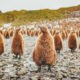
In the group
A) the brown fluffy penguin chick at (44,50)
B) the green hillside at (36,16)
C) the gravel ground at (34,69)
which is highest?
the green hillside at (36,16)

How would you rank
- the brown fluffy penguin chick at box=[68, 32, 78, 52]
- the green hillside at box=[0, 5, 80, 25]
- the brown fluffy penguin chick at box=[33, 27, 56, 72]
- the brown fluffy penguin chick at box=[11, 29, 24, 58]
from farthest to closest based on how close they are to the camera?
the green hillside at box=[0, 5, 80, 25] → the brown fluffy penguin chick at box=[68, 32, 78, 52] → the brown fluffy penguin chick at box=[11, 29, 24, 58] → the brown fluffy penguin chick at box=[33, 27, 56, 72]

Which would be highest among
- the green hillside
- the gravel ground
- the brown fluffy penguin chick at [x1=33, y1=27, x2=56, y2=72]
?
the green hillside

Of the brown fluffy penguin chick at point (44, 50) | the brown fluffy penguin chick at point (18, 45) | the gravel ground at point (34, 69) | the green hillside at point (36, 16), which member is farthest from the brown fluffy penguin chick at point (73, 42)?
the green hillside at point (36, 16)

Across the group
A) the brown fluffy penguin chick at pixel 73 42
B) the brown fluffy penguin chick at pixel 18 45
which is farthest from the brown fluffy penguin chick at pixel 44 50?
the brown fluffy penguin chick at pixel 73 42

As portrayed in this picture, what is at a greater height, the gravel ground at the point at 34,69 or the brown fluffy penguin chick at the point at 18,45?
the brown fluffy penguin chick at the point at 18,45

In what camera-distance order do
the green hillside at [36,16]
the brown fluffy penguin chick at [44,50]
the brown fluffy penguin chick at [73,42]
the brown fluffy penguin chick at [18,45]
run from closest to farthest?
the brown fluffy penguin chick at [44,50]
the brown fluffy penguin chick at [18,45]
the brown fluffy penguin chick at [73,42]
the green hillside at [36,16]

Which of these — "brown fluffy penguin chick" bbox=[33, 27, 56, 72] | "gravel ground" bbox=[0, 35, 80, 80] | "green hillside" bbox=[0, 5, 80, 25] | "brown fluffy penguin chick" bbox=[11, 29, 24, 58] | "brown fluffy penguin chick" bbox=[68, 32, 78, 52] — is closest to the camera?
"gravel ground" bbox=[0, 35, 80, 80]

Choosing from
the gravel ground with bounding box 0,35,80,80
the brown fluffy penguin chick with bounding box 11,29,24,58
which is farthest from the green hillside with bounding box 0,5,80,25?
the gravel ground with bounding box 0,35,80,80

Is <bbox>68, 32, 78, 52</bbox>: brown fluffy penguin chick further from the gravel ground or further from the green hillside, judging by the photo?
the green hillside

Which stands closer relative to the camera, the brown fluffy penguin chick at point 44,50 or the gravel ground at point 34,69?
the gravel ground at point 34,69

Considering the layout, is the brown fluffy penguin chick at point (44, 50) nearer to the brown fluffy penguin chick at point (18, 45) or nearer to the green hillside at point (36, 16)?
the brown fluffy penguin chick at point (18, 45)

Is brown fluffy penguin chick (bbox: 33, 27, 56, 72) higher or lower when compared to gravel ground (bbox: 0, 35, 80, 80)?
higher

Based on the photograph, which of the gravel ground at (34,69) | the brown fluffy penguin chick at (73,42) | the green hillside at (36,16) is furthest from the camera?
the green hillside at (36,16)

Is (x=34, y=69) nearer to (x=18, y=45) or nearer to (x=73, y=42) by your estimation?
(x=18, y=45)
